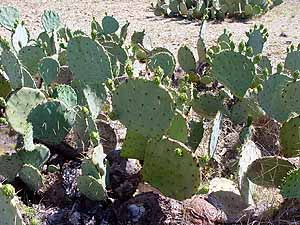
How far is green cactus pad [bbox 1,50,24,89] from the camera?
3.96m

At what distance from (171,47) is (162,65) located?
7.57ft

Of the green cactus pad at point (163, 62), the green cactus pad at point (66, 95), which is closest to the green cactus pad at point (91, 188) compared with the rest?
the green cactus pad at point (66, 95)

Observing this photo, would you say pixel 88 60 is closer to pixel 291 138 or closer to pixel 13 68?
pixel 13 68

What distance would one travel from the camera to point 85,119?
3.61 m

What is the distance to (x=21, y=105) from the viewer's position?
12.2ft

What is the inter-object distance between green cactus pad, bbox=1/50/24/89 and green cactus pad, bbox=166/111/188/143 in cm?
122

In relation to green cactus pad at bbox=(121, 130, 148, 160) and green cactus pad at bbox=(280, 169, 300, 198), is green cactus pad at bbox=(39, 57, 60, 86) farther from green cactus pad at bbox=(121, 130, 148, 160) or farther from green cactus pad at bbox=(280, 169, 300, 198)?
green cactus pad at bbox=(280, 169, 300, 198)

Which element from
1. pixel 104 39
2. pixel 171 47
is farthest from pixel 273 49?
pixel 104 39

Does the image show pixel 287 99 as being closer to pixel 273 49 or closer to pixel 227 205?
pixel 227 205

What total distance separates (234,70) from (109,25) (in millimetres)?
2168

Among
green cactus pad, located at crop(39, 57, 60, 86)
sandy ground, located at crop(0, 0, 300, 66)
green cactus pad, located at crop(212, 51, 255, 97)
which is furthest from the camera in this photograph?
sandy ground, located at crop(0, 0, 300, 66)

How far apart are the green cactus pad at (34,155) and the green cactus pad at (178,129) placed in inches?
29.9

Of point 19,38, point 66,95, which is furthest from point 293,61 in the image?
point 19,38

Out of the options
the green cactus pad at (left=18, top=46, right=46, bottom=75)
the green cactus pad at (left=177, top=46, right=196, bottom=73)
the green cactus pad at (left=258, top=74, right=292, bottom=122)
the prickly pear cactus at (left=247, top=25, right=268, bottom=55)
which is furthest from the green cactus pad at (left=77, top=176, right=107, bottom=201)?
the green cactus pad at (left=177, top=46, right=196, bottom=73)
